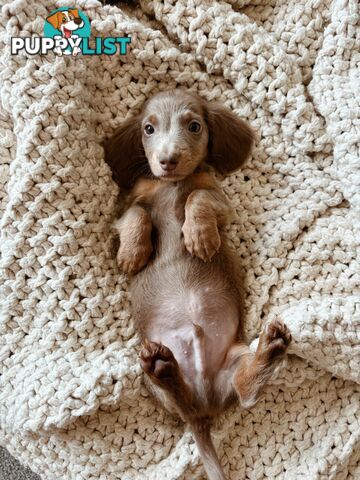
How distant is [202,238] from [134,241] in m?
0.20

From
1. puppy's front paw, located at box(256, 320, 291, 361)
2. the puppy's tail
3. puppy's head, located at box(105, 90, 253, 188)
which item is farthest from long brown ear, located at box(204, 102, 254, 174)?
the puppy's tail

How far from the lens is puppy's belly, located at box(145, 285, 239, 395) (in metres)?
1.55

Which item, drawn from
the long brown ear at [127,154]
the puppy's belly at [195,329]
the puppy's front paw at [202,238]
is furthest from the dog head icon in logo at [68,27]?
the puppy's belly at [195,329]

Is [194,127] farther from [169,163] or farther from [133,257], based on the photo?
[133,257]

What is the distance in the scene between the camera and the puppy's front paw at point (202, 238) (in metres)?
1.53

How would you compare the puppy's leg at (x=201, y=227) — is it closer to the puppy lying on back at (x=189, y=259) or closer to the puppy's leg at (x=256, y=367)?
the puppy lying on back at (x=189, y=259)

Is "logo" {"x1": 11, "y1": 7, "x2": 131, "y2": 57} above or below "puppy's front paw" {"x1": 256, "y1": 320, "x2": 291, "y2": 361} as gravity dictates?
above

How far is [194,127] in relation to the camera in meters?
1.64

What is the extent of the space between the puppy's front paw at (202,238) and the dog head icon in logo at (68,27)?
61 cm

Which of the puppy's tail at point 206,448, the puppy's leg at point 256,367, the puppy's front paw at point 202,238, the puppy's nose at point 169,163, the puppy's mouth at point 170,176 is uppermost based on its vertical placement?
the puppy's nose at point 169,163

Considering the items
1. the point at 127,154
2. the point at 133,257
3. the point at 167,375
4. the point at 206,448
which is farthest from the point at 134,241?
the point at 206,448

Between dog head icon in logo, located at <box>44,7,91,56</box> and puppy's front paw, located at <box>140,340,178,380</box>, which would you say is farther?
dog head icon in logo, located at <box>44,7,91,56</box>

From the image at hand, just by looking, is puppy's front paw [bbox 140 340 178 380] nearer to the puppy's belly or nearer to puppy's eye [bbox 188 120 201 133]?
the puppy's belly

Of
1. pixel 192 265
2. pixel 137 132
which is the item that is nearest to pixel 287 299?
pixel 192 265
